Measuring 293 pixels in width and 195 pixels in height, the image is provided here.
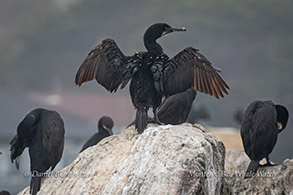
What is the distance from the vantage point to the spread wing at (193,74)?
5156mm

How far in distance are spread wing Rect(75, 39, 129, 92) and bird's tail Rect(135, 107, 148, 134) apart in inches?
13.6

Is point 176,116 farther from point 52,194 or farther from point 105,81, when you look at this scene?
point 52,194

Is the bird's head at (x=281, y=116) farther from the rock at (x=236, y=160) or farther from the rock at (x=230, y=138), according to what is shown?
the rock at (x=230, y=138)

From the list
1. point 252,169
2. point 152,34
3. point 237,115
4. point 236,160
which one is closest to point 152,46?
point 152,34

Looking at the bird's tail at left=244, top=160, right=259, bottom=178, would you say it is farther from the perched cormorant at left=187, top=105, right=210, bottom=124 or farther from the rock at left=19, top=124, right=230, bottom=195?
the perched cormorant at left=187, top=105, right=210, bottom=124

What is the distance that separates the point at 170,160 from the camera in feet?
13.4

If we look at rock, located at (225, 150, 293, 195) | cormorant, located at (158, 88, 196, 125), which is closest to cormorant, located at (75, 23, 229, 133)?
rock, located at (225, 150, 293, 195)

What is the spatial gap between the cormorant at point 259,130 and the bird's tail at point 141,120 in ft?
4.48

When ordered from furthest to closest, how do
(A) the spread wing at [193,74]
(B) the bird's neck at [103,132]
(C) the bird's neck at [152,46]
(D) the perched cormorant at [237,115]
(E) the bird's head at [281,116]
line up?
(D) the perched cormorant at [237,115] → (B) the bird's neck at [103,132] → (E) the bird's head at [281,116] → (C) the bird's neck at [152,46] → (A) the spread wing at [193,74]

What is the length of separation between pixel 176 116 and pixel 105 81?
197 centimetres

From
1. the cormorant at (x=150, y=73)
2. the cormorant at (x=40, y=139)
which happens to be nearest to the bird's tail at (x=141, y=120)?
the cormorant at (x=150, y=73)

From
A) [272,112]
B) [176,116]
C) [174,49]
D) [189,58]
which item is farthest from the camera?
[174,49]

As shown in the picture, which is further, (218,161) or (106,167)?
(218,161)

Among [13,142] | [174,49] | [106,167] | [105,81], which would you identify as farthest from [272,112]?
[174,49]
